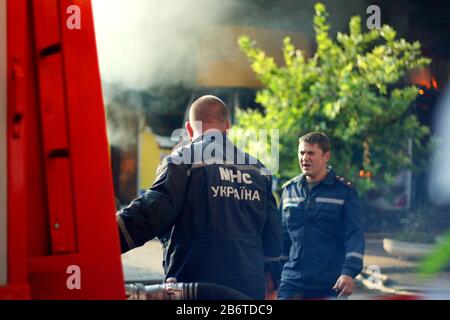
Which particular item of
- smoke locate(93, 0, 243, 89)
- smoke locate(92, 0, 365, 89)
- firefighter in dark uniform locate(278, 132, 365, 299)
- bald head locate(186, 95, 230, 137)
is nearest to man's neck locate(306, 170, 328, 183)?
firefighter in dark uniform locate(278, 132, 365, 299)

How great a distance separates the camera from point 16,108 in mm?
2213

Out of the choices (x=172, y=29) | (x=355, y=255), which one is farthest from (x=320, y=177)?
(x=172, y=29)

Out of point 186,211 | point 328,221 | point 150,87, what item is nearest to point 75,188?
point 186,211

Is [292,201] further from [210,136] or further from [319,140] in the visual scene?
[210,136]

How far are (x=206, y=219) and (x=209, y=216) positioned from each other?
0.07 feet

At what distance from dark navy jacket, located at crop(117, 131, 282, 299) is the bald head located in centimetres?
15

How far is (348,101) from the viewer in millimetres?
9281

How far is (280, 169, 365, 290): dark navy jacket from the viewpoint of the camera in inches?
182

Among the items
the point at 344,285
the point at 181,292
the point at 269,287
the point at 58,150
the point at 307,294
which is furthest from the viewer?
the point at 307,294
